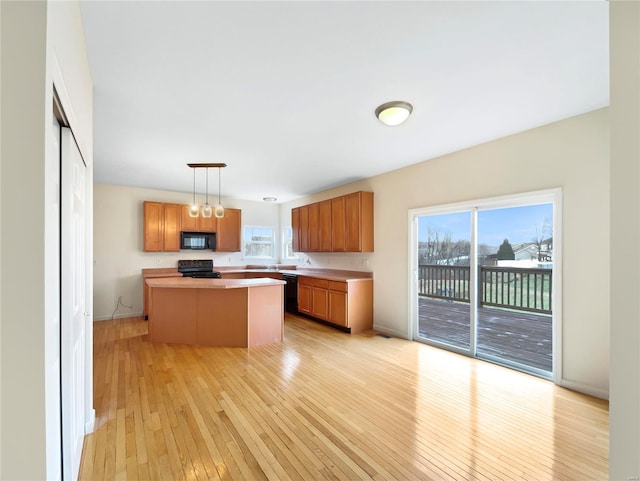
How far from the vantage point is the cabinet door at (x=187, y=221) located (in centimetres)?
627

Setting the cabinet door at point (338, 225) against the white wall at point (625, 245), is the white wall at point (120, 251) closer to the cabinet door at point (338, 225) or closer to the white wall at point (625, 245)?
the cabinet door at point (338, 225)

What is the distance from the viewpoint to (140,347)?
4.03 m

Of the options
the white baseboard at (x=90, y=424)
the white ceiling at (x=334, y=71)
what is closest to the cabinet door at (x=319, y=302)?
the white ceiling at (x=334, y=71)

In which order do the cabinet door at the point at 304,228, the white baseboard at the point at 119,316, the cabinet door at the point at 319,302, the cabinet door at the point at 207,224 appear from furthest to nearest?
the cabinet door at the point at 207,224, the cabinet door at the point at 304,228, the white baseboard at the point at 119,316, the cabinet door at the point at 319,302

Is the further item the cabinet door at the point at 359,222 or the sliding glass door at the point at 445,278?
the cabinet door at the point at 359,222

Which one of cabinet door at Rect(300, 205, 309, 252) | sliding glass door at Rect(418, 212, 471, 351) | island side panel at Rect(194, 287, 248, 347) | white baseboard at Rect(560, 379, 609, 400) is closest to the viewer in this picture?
white baseboard at Rect(560, 379, 609, 400)

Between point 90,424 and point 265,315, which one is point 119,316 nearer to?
point 265,315

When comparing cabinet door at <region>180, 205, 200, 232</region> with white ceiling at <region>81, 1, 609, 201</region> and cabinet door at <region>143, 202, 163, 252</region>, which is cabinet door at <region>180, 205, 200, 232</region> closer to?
cabinet door at <region>143, 202, 163, 252</region>

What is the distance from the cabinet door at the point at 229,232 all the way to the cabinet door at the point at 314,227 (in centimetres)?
194

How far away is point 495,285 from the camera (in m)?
3.64

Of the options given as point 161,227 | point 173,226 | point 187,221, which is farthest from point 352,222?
point 161,227

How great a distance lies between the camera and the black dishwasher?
6.20 metres

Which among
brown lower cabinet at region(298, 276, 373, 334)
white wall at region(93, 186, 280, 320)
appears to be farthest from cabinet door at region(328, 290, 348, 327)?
white wall at region(93, 186, 280, 320)

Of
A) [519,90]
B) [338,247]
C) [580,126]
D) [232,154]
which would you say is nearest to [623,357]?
[519,90]
